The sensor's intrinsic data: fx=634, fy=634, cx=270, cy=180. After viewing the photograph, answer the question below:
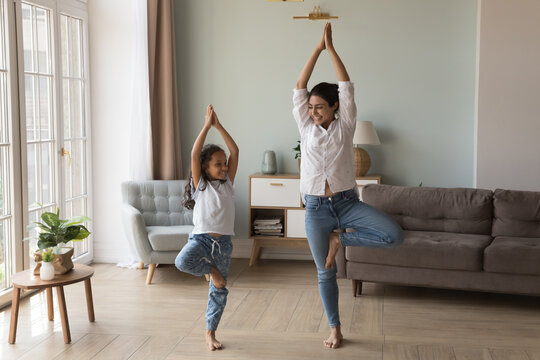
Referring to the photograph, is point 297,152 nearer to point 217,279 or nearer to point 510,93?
point 510,93

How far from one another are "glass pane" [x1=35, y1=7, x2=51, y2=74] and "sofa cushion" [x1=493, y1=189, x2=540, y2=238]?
3.61m

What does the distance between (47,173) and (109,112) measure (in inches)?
36.9

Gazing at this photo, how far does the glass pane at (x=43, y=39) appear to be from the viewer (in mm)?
4840

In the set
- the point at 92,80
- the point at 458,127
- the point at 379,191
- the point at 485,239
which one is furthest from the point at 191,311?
the point at 458,127

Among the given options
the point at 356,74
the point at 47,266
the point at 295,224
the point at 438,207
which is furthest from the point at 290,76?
the point at 47,266

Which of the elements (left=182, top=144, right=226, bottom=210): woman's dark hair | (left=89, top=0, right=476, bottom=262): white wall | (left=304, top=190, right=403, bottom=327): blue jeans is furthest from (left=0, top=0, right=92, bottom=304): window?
(left=304, top=190, right=403, bottom=327): blue jeans

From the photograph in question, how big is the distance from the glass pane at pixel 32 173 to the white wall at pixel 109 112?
3.05 feet

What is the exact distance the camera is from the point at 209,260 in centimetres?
347

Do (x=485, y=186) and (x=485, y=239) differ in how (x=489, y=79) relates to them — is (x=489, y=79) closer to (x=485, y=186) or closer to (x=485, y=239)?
(x=485, y=186)

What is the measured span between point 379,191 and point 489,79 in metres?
1.37

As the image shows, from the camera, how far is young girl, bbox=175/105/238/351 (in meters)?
3.44

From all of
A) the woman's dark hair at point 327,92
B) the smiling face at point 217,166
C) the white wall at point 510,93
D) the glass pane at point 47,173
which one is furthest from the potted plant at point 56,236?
the white wall at point 510,93

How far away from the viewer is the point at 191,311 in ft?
14.1

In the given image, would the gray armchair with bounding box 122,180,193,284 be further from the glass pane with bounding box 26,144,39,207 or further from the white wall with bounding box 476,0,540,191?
the white wall with bounding box 476,0,540,191
